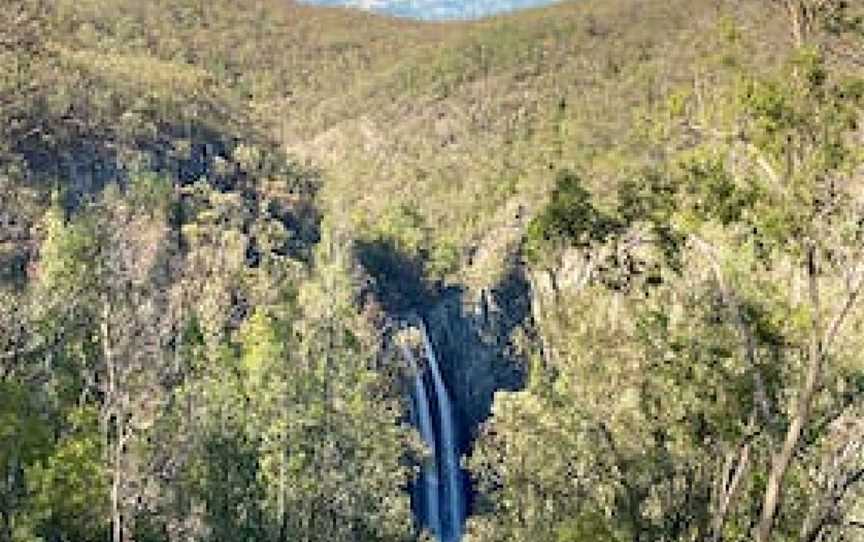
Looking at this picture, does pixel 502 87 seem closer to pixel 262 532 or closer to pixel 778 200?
pixel 262 532

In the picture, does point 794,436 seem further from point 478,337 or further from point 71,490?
point 478,337

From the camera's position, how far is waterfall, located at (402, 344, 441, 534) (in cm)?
7782

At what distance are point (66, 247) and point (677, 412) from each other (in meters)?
32.2

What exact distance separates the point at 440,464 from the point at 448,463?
60 centimetres

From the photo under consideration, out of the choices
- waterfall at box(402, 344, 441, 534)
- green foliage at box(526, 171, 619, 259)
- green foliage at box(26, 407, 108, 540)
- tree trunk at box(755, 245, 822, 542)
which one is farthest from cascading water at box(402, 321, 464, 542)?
tree trunk at box(755, 245, 822, 542)

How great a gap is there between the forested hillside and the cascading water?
24 centimetres

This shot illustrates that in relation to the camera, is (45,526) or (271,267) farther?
(271,267)

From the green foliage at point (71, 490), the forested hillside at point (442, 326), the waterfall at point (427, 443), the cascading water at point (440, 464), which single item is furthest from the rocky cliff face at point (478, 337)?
the green foliage at point (71, 490)

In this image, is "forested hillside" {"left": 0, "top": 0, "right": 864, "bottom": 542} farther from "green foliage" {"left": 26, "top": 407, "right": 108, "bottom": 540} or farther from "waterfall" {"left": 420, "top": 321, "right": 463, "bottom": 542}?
"waterfall" {"left": 420, "top": 321, "right": 463, "bottom": 542}

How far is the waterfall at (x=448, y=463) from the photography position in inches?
3105

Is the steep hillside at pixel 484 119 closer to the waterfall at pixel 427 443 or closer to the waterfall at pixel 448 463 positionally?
the waterfall at pixel 448 463

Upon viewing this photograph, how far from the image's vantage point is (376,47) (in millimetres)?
187125

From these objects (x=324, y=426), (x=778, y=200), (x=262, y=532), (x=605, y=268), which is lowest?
(x=262, y=532)

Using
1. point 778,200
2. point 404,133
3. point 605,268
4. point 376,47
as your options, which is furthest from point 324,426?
Answer: point 376,47
